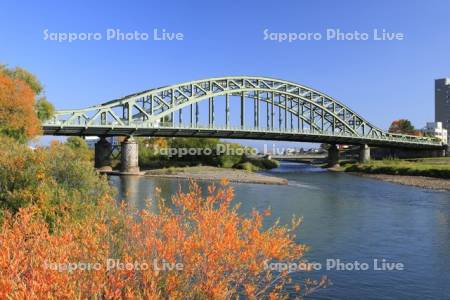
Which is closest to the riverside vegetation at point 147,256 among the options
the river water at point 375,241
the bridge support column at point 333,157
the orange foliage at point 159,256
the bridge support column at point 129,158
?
the orange foliage at point 159,256

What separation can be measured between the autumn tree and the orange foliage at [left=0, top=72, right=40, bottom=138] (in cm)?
15886

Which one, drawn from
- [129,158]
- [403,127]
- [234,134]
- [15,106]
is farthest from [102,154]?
[403,127]

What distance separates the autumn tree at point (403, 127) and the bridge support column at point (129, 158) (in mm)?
126953

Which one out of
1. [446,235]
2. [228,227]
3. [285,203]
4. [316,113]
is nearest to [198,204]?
[228,227]

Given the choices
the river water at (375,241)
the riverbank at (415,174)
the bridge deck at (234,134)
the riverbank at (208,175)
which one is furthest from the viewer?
the bridge deck at (234,134)

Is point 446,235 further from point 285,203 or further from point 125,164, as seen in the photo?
point 125,164

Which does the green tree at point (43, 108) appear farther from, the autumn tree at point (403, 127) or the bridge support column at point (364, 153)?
the autumn tree at point (403, 127)

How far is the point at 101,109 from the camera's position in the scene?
8806 cm

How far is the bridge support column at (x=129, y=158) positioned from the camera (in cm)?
8188

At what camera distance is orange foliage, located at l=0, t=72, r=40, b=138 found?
41.9 m

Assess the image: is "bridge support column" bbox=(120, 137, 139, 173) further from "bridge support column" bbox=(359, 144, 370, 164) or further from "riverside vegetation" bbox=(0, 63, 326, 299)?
"riverside vegetation" bbox=(0, 63, 326, 299)

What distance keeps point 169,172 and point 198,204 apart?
7097cm

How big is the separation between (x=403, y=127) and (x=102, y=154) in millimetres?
133686

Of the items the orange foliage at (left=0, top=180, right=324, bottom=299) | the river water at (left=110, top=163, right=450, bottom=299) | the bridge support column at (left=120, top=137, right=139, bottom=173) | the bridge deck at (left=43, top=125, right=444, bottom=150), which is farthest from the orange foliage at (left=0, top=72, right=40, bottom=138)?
the orange foliage at (left=0, top=180, right=324, bottom=299)
